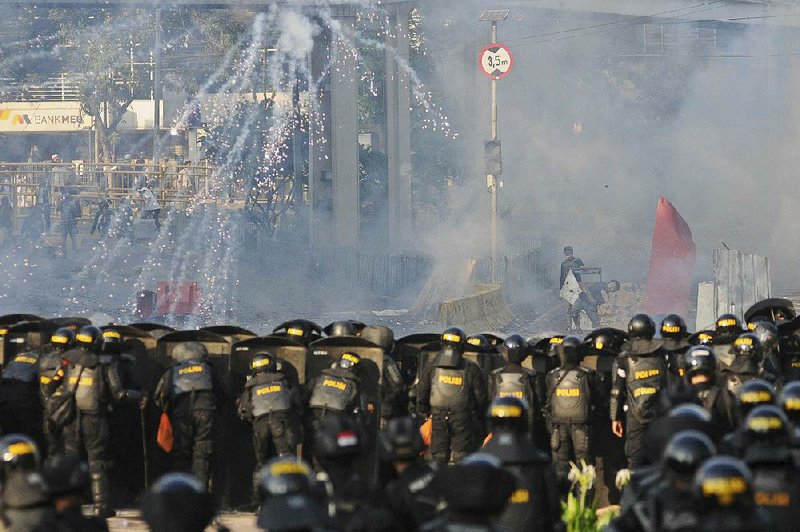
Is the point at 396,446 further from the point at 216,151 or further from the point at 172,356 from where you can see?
the point at 216,151

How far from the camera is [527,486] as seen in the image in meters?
6.76

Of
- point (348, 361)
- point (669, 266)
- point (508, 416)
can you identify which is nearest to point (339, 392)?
point (348, 361)

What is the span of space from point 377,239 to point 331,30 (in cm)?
589

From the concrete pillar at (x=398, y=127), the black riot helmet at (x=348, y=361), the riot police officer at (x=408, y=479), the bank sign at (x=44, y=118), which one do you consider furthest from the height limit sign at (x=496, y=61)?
the bank sign at (x=44, y=118)

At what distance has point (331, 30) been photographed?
3103cm

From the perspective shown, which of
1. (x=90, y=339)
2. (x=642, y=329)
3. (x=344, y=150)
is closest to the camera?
(x=90, y=339)

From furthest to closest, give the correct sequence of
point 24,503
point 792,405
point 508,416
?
1. point 792,405
2. point 508,416
3. point 24,503

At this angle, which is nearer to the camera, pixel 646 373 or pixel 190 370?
pixel 190 370

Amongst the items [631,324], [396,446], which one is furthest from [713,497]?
[631,324]

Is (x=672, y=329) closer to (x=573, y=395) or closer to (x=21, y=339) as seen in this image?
(x=573, y=395)

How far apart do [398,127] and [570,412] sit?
868 inches

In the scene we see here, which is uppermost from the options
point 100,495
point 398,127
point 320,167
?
point 398,127

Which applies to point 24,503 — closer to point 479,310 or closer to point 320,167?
point 479,310

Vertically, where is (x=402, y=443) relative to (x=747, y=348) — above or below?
above
